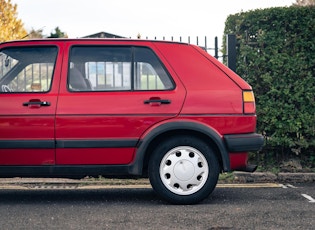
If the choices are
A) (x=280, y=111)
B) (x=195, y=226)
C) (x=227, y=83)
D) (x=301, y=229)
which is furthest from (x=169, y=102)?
(x=280, y=111)

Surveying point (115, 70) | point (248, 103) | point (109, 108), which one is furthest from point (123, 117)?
point (248, 103)

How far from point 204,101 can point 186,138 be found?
0.40 meters

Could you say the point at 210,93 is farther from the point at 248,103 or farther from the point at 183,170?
the point at 183,170

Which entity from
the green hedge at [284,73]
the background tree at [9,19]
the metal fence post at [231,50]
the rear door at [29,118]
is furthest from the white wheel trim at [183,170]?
the background tree at [9,19]

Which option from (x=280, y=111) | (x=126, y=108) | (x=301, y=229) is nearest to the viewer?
(x=301, y=229)

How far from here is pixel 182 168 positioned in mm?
6309

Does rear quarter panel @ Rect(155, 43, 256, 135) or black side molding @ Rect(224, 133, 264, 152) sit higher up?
rear quarter panel @ Rect(155, 43, 256, 135)

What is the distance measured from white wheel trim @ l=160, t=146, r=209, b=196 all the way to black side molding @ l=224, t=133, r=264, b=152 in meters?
0.29

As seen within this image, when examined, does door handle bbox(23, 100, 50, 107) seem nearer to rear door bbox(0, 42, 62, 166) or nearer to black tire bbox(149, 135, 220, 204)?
rear door bbox(0, 42, 62, 166)

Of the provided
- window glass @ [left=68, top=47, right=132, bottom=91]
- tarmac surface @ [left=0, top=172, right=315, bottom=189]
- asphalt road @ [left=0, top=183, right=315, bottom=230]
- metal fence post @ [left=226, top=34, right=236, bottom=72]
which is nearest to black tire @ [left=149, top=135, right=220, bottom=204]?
asphalt road @ [left=0, top=183, right=315, bottom=230]

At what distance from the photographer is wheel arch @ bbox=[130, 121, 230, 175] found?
624 centimetres

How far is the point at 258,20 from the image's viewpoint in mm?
9125

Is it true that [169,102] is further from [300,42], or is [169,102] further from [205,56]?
[300,42]

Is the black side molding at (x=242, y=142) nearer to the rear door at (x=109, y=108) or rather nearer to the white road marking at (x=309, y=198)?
the rear door at (x=109, y=108)
